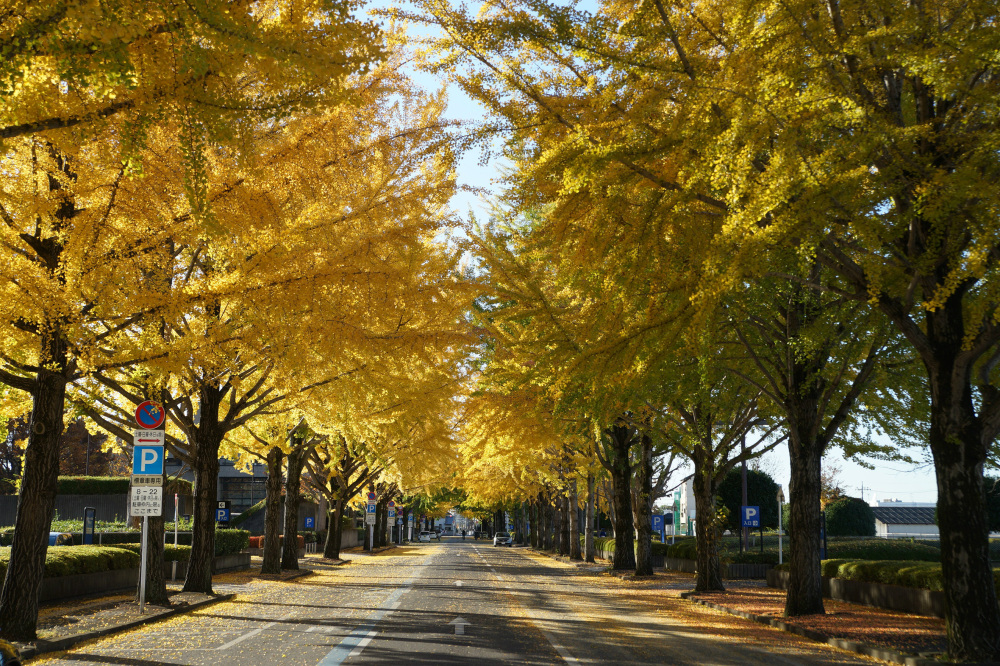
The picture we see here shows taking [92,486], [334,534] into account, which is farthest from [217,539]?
[92,486]

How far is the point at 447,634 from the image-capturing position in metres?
11.5

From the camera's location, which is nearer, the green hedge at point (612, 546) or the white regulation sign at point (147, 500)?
the white regulation sign at point (147, 500)

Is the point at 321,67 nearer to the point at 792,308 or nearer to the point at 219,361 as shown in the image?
the point at 219,361

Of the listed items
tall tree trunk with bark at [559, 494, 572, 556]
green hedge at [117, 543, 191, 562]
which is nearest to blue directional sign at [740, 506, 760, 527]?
green hedge at [117, 543, 191, 562]

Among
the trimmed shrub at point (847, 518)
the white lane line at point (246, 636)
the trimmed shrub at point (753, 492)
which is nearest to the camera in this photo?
the white lane line at point (246, 636)

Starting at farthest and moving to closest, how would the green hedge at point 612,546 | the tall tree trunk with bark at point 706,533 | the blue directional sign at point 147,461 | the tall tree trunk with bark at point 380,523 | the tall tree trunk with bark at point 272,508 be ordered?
the tall tree trunk with bark at point 380,523
the green hedge at point 612,546
the tall tree trunk with bark at point 272,508
the tall tree trunk with bark at point 706,533
the blue directional sign at point 147,461

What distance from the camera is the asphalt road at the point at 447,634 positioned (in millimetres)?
9445

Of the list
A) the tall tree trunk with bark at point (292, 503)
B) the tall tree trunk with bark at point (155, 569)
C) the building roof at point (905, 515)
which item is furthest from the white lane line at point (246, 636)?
the building roof at point (905, 515)

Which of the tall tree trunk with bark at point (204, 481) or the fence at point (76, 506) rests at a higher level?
the tall tree trunk with bark at point (204, 481)

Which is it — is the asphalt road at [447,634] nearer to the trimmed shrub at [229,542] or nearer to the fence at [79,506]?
the trimmed shrub at [229,542]

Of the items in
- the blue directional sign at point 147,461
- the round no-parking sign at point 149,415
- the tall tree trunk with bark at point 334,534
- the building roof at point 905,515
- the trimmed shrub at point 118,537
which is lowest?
the building roof at point 905,515

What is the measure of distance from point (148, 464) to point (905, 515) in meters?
75.3

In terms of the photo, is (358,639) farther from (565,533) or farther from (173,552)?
(565,533)

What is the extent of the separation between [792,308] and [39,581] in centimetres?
1249
